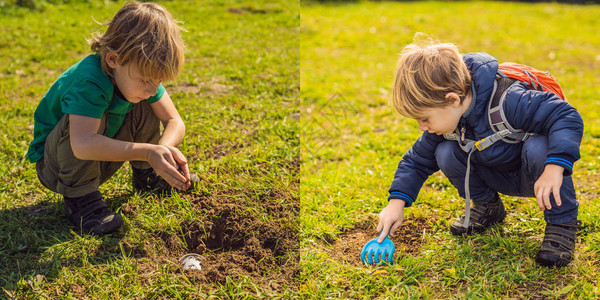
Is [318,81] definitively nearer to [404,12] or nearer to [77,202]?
[77,202]

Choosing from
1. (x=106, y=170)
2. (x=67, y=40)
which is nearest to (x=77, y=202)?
(x=106, y=170)

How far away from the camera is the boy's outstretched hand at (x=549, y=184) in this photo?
203 centimetres

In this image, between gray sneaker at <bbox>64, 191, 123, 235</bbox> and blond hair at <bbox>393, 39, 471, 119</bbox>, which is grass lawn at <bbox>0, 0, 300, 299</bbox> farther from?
blond hair at <bbox>393, 39, 471, 119</bbox>

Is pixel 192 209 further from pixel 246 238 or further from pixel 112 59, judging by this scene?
pixel 112 59

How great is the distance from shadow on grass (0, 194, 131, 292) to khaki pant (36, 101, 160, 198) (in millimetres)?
189

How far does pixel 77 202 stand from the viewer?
8.71 ft

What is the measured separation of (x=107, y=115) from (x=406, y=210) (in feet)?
5.56

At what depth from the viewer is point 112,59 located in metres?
2.46

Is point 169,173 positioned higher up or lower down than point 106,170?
higher up

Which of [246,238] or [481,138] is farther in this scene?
[246,238]

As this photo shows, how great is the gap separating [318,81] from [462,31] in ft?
13.0

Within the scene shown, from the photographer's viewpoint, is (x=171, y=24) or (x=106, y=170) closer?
(x=171, y=24)

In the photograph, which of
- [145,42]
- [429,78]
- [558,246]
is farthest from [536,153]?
[145,42]

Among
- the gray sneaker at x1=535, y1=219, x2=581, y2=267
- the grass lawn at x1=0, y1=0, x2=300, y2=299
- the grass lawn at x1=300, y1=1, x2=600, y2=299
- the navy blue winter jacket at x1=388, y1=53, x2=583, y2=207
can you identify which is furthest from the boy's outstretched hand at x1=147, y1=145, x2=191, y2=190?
the gray sneaker at x1=535, y1=219, x2=581, y2=267
